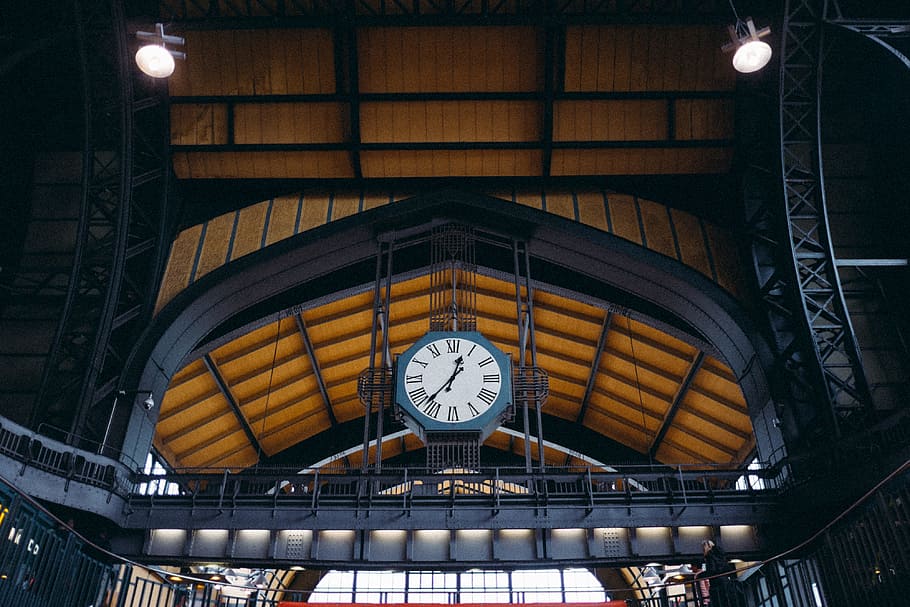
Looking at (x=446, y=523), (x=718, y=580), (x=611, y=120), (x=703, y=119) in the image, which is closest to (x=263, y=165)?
(x=611, y=120)

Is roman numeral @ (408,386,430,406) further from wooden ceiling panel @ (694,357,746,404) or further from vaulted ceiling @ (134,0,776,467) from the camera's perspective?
wooden ceiling panel @ (694,357,746,404)

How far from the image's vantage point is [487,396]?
1661 centimetres

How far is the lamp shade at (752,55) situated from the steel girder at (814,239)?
357 centimetres

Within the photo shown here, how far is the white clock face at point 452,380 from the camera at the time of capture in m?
16.5

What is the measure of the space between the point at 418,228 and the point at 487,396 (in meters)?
6.35

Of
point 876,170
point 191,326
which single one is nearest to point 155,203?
point 191,326

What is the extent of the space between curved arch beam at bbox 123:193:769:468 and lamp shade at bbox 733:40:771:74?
6.99 m

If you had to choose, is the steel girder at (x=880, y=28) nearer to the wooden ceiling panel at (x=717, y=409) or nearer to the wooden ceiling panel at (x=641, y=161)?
the wooden ceiling panel at (x=641, y=161)

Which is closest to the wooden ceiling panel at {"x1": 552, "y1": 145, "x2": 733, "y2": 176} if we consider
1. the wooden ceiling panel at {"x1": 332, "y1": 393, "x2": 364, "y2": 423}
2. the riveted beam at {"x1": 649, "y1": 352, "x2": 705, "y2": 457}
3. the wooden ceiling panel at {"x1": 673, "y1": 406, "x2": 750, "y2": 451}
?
the riveted beam at {"x1": 649, "y1": 352, "x2": 705, "y2": 457}

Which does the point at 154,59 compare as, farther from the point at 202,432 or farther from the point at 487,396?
the point at 202,432

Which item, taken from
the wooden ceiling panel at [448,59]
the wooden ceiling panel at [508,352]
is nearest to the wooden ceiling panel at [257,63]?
the wooden ceiling panel at [448,59]

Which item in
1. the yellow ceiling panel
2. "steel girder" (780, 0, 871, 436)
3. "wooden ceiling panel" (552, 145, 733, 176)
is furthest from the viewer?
the yellow ceiling panel

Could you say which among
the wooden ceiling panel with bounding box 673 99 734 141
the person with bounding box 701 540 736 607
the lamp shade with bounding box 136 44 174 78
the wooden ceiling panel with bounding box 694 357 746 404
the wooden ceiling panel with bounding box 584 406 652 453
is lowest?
the person with bounding box 701 540 736 607

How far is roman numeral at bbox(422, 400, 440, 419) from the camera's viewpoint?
53.9 feet
